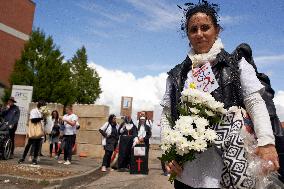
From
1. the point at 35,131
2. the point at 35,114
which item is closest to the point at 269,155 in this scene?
the point at 35,131

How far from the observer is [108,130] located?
47.1 feet

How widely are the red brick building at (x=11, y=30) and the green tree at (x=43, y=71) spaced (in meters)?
2.39

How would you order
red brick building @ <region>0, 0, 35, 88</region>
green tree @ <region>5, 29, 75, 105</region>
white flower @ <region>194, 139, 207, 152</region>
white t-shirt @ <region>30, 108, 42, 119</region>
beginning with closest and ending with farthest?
white flower @ <region>194, 139, 207, 152</region>, white t-shirt @ <region>30, 108, 42, 119</region>, green tree @ <region>5, 29, 75, 105</region>, red brick building @ <region>0, 0, 35, 88</region>

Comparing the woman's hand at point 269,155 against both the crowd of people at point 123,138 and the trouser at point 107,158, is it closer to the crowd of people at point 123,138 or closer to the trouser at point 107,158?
the crowd of people at point 123,138

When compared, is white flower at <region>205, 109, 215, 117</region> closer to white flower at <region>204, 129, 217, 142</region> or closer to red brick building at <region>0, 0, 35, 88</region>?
white flower at <region>204, 129, 217, 142</region>

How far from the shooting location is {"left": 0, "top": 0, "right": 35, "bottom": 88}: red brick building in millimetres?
47406

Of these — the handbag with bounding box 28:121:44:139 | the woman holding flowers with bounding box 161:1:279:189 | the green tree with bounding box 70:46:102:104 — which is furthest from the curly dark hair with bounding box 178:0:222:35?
the green tree with bounding box 70:46:102:104

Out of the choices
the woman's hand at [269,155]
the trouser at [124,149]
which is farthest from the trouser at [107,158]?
the woman's hand at [269,155]

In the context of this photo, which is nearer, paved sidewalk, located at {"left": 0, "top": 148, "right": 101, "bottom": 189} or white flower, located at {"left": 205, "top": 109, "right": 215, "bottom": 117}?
white flower, located at {"left": 205, "top": 109, "right": 215, "bottom": 117}

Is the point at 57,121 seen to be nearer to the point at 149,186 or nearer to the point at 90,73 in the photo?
the point at 149,186

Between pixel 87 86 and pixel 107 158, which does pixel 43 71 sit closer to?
pixel 87 86

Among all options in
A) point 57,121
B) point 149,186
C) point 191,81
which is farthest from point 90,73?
point 191,81

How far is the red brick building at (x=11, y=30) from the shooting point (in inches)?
1866

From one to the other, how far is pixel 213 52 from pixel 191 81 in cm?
27
